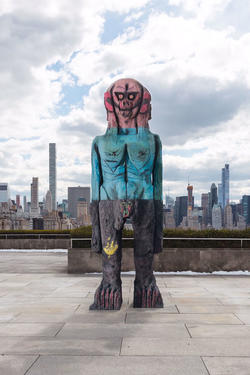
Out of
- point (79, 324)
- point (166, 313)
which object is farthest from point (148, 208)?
point (79, 324)

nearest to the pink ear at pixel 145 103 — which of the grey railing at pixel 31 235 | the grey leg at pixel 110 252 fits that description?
the grey leg at pixel 110 252

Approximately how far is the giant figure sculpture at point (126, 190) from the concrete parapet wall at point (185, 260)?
469cm

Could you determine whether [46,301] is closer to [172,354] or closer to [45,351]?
[45,351]

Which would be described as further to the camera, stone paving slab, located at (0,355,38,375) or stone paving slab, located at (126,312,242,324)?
stone paving slab, located at (126,312,242,324)

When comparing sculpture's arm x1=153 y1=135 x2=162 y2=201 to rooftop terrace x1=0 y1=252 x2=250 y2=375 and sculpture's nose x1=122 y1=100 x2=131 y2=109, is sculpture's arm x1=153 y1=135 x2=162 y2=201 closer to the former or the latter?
sculpture's nose x1=122 y1=100 x2=131 y2=109

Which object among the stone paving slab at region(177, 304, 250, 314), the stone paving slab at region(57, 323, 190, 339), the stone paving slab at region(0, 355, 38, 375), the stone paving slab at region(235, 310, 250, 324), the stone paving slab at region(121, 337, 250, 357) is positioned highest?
the stone paving slab at region(0, 355, 38, 375)

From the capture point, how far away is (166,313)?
608 centimetres

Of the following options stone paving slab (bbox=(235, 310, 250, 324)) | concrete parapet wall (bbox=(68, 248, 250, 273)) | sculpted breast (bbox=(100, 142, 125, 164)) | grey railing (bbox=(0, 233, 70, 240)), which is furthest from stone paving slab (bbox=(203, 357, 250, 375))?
grey railing (bbox=(0, 233, 70, 240))

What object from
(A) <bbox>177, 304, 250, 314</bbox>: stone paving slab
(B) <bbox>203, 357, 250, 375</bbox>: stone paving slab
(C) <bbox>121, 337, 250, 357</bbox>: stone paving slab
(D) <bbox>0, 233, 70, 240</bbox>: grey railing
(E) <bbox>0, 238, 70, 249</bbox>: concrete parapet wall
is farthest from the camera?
(D) <bbox>0, 233, 70, 240</bbox>: grey railing

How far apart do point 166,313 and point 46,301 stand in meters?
2.43

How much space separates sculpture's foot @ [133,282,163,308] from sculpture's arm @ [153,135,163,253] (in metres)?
0.73

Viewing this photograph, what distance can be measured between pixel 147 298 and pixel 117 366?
9.23ft

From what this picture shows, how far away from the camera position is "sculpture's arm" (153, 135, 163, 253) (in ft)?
22.2

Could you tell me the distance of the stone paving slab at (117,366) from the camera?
363cm
